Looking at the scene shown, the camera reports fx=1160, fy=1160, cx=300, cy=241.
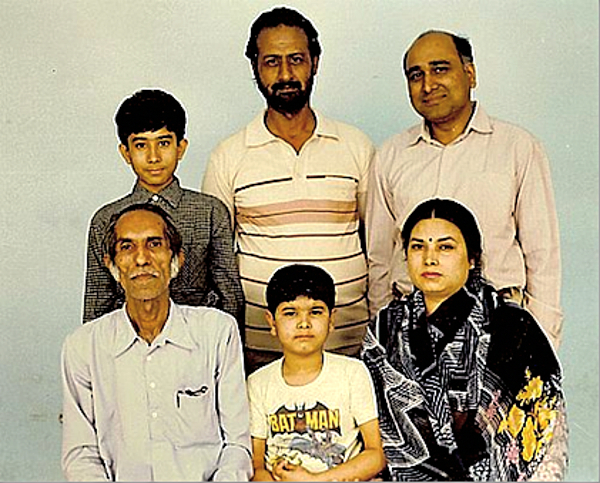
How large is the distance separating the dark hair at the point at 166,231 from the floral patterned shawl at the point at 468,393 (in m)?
0.43

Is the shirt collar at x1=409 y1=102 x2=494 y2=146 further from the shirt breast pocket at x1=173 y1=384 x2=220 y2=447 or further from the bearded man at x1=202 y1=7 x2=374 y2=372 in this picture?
the shirt breast pocket at x1=173 y1=384 x2=220 y2=447

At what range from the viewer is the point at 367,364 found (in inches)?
84.6

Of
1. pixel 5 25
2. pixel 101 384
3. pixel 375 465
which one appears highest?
pixel 5 25

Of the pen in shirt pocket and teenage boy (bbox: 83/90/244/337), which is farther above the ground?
teenage boy (bbox: 83/90/244/337)

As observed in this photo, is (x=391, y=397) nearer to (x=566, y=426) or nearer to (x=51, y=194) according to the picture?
(x=566, y=426)

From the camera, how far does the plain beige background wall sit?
2.35 meters

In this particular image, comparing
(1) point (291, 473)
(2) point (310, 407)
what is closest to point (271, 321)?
(2) point (310, 407)

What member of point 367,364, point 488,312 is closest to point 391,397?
point 367,364

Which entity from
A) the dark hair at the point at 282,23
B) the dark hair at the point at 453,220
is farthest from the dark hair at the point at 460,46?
the dark hair at the point at 453,220

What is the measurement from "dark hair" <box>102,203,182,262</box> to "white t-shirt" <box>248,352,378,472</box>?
1.04ft

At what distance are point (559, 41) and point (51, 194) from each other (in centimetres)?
109

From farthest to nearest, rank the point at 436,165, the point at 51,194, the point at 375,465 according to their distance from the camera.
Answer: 1. the point at 51,194
2. the point at 436,165
3. the point at 375,465

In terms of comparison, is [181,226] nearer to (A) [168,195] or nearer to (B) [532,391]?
(A) [168,195]

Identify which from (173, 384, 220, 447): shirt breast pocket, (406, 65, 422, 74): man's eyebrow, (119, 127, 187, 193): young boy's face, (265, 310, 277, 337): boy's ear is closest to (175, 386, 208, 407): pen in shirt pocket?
(173, 384, 220, 447): shirt breast pocket
